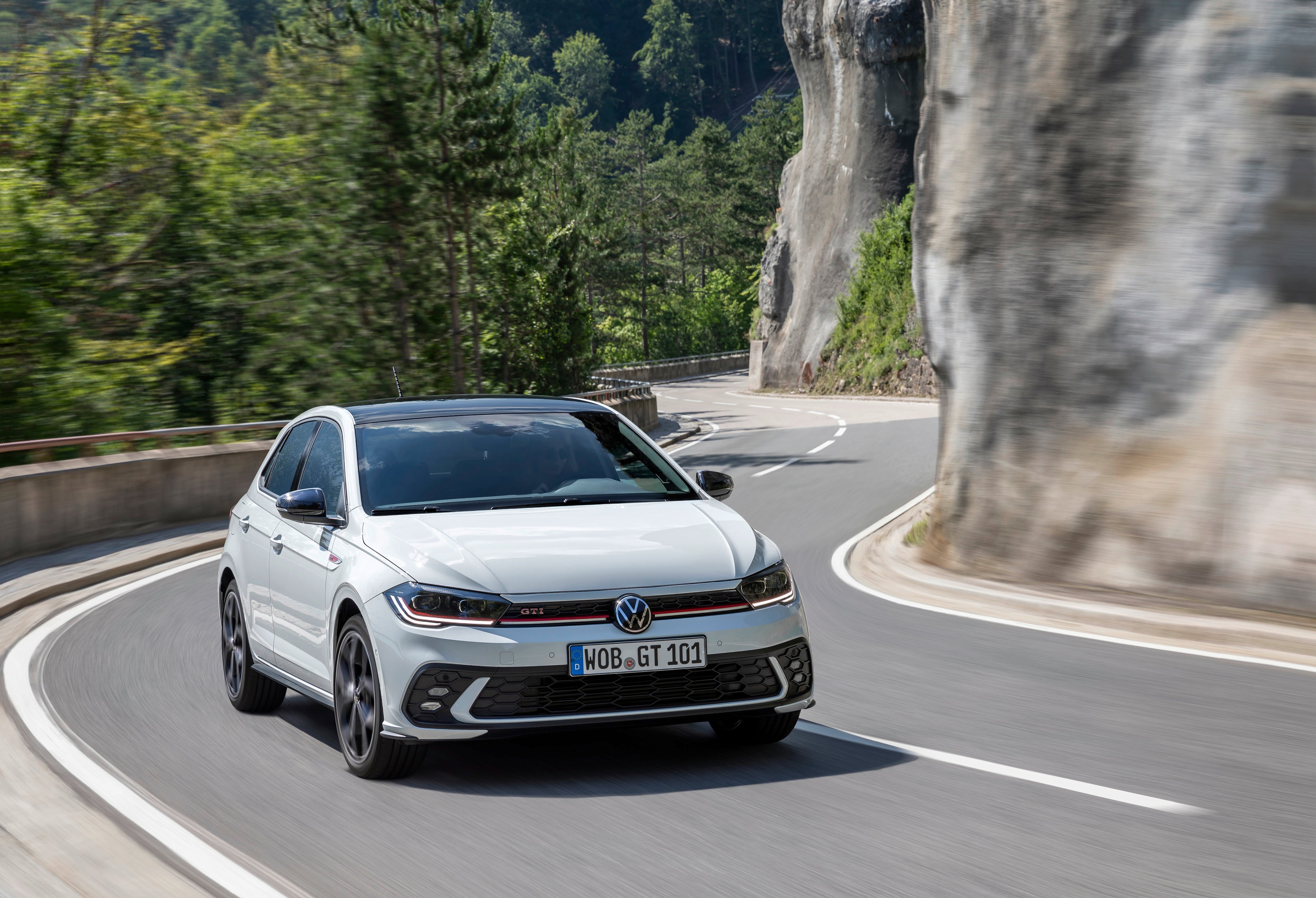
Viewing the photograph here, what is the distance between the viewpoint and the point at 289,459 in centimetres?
781

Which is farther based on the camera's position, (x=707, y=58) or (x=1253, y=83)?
(x=707, y=58)

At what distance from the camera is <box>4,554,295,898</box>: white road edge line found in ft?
15.5

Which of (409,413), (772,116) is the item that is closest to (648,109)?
(772,116)

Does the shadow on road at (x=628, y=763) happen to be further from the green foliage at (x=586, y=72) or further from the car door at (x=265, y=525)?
the green foliage at (x=586, y=72)

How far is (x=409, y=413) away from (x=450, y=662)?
191 centimetres

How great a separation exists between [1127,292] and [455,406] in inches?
240

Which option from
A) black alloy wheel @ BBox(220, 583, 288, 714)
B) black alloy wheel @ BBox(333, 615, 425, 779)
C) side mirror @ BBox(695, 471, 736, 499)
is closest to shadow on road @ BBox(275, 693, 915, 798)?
black alloy wheel @ BBox(333, 615, 425, 779)

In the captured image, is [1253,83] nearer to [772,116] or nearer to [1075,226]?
[1075,226]

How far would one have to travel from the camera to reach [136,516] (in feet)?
55.0

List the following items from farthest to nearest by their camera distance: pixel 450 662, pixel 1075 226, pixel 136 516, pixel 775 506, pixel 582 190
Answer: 1. pixel 582 190
2. pixel 775 506
3. pixel 136 516
4. pixel 1075 226
5. pixel 450 662

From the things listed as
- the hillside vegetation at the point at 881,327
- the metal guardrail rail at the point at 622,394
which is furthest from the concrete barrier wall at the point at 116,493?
the hillside vegetation at the point at 881,327

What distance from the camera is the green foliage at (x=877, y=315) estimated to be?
178ft

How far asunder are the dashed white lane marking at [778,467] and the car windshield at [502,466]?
16858mm

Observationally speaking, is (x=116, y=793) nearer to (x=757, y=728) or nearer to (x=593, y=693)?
(x=593, y=693)
